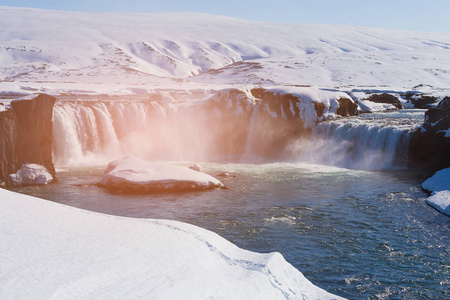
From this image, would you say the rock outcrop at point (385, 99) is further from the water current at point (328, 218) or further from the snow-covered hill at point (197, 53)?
the snow-covered hill at point (197, 53)

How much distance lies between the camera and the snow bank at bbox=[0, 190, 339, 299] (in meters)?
5.83

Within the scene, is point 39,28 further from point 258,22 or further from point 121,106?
point 121,106

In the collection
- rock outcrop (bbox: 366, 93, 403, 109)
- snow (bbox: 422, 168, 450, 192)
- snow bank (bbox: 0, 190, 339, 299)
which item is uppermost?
snow bank (bbox: 0, 190, 339, 299)

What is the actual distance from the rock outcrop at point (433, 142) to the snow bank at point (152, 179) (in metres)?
12.9

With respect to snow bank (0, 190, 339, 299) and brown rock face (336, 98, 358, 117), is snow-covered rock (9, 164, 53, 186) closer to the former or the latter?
snow bank (0, 190, 339, 299)

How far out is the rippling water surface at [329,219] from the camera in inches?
429

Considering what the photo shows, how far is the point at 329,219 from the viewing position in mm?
15953

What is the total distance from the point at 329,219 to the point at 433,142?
1279cm

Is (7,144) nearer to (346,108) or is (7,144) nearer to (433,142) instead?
(433,142)

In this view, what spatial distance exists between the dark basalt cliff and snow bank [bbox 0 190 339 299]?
40.8 feet

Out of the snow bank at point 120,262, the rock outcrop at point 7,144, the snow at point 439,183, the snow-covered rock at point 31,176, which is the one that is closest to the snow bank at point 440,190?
the snow at point 439,183

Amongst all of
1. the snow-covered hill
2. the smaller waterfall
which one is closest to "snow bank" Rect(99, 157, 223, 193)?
the smaller waterfall

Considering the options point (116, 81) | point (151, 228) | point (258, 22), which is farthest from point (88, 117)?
point (258, 22)

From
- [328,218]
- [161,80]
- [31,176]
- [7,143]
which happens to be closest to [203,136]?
[31,176]
